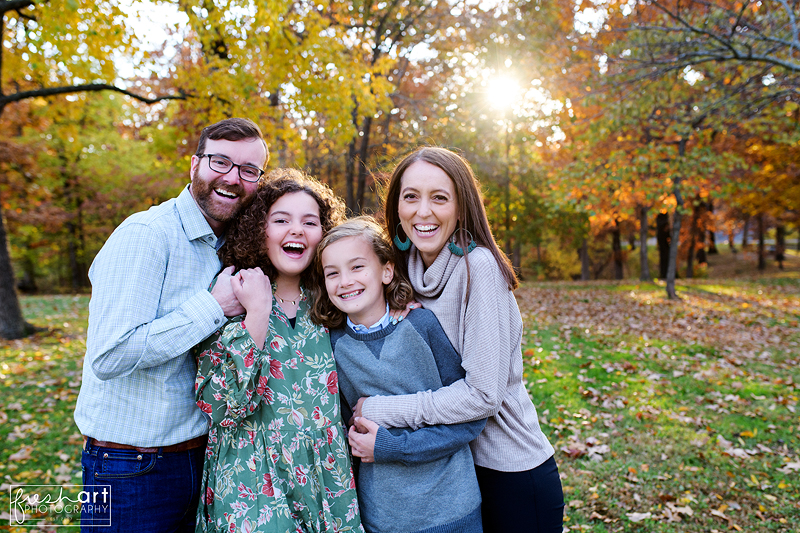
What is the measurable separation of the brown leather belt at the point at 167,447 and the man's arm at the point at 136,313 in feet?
1.11

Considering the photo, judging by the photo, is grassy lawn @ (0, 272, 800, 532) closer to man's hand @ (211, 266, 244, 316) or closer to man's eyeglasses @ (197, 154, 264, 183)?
man's hand @ (211, 266, 244, 316)

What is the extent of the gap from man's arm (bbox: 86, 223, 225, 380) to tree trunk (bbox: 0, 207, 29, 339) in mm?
9362

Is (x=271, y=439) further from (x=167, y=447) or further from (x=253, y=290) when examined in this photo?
(x=253, y=290)

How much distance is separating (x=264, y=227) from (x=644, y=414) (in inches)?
215

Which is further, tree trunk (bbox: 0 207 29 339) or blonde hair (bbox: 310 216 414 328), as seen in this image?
tree trunk (bbox: 0 207 29 339)

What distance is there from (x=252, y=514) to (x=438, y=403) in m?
0.87

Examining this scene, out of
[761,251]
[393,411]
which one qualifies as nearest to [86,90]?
[393,411]

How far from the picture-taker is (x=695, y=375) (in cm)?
708

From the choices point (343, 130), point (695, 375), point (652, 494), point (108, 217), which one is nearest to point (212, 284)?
point (652, 494)

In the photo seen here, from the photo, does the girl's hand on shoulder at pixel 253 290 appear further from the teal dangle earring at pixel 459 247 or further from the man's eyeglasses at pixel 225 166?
the teal dangle earring at pixel 459 247

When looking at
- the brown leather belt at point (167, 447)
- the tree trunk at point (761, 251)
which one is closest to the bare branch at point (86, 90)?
the brown leather belt at point (167, 447)

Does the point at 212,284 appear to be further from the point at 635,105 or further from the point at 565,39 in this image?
the point at 565,39

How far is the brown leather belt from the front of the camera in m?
2.01

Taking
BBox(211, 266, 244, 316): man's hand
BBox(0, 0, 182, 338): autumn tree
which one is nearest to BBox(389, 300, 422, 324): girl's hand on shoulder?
BBox(211, 266, 244, 316): man's hand
